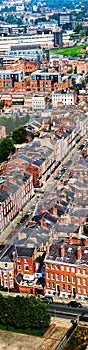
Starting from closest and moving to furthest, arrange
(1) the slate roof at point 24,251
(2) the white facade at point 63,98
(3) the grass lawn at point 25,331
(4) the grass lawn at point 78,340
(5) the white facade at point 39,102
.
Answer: (4) the grass lawn at point 78,340, (3) the grass lawn at point 25,331, (1) the slate roof at point 24,251, (2) the white facade at point 63,98, (5) the white facade at point 39,102

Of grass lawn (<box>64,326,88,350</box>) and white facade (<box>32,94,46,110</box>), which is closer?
grass lawn (<box>64,326,88,350</box>)

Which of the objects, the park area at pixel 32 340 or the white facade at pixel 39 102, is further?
the white facade at pixel 39 102

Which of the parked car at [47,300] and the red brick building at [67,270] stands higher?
the red brick building at [67,270]

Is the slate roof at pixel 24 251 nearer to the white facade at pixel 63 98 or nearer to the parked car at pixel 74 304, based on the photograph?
the parked car at pixel 74 304

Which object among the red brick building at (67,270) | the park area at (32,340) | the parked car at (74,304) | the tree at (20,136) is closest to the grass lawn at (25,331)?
the park area at (32,340)

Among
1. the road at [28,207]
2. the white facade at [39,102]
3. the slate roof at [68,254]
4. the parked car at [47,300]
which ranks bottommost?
the parked car at [47,300]

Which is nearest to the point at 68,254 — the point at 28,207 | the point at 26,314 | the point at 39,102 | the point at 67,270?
the point at 67,270

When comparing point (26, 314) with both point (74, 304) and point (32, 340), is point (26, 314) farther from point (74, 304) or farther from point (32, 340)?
point (74, 304)

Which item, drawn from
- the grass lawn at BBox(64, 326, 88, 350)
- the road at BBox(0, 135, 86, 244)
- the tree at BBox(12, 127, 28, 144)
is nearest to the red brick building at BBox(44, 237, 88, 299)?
the grass lawn at BBox(64, 326, 88, 350)

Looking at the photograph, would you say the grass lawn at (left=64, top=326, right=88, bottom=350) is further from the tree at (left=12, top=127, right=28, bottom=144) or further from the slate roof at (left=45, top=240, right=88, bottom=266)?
the tree at (left=12, top=127, right=28, bottom=144)

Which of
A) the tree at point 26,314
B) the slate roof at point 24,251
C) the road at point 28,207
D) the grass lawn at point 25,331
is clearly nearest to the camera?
the tree at point 26,314
